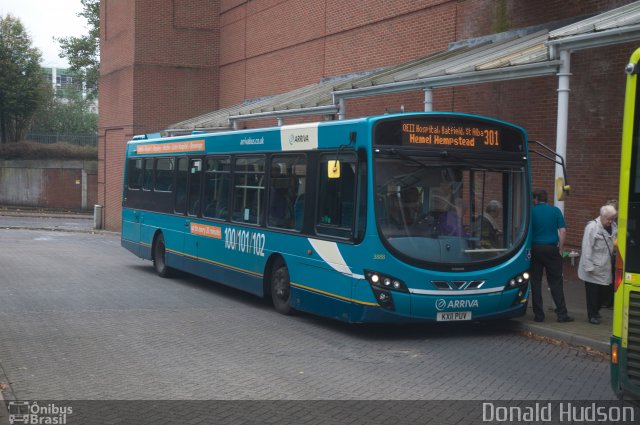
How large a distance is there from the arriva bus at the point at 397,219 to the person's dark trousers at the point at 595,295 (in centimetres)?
86

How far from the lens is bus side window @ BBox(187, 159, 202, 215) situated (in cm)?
1548

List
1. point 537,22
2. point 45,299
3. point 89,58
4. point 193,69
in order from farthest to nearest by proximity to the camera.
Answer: point 89,58 → point 193,69 → point 537,22 → point 45,299

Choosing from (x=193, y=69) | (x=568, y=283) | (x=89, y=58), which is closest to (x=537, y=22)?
(x=568, y=283)

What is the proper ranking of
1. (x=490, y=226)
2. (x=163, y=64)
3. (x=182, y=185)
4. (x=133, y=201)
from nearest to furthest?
(x=490, y=226) → (x=182, y=185) → (x=133, y=201) → (x=163, y=64)

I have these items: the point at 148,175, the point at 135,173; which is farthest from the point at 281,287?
the point at 135,173

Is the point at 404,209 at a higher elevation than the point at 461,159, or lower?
lower

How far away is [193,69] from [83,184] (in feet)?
68.2

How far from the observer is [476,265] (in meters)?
10.3

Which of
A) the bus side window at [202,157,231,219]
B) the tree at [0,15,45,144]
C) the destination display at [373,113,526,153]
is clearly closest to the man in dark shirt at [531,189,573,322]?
the destination display at [373,113,526,153]

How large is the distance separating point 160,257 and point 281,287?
6018 mm

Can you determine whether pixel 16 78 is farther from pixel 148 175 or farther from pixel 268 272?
pixel 268 272

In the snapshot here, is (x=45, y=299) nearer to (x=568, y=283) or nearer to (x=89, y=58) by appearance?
(x=568, y=283)

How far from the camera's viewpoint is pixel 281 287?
12.2 meters

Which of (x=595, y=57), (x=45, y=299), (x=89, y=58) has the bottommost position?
(x=45, y=299)
